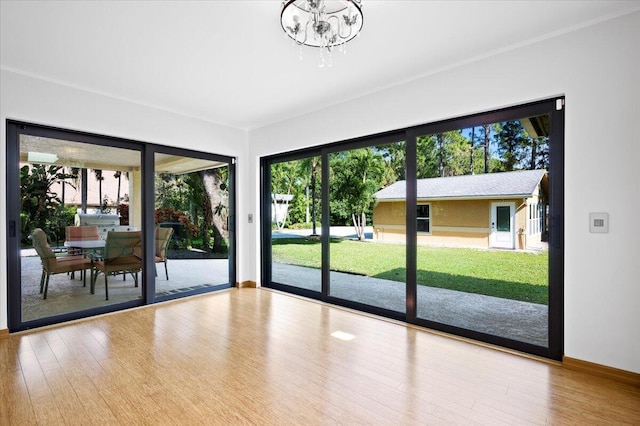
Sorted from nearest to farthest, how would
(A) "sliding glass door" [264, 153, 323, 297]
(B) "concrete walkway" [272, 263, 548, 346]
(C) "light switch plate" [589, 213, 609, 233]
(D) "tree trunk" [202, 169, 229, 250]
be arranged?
(C) "light switch plate" [589, 213, 609, 233] → (B) "concrete walkway" [272, 263, 548, 346] → (A) "sliding glass door" [264, 153, 323, 297] → (D) "tree trunk" [202, 169, 229, 250]

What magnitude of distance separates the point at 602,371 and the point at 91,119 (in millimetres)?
5458

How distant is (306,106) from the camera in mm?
4277

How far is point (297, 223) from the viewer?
5.02 metres

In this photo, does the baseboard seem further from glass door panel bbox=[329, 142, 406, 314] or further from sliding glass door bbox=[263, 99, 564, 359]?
glass door panel bbox=[329, 142, 406, 314]

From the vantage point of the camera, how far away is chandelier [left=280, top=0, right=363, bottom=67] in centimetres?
207

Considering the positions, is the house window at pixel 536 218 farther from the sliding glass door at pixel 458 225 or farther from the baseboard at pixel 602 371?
the baseboard at pixel 602 371

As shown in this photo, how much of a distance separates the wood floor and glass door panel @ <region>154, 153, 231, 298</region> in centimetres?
125

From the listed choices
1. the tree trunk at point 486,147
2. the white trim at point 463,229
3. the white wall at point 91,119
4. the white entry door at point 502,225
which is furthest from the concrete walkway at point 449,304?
the white wall at point 91,119

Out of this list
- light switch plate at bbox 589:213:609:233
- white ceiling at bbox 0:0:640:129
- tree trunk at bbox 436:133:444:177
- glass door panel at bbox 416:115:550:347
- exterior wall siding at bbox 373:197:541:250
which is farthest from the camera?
tree trunk at bbox 436:133:444:177

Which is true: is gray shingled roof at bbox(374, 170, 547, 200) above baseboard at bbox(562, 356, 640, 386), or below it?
above

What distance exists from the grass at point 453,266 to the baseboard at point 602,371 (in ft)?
2.03

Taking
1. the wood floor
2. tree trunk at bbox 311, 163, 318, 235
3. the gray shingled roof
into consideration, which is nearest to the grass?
tree trunk at bbox 311, 163, 318, 235

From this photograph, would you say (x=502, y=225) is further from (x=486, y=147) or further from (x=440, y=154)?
(x=440, y=154)

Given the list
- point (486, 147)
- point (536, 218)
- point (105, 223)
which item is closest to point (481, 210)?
point (536, 218)
